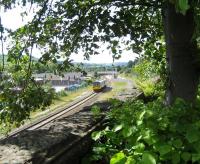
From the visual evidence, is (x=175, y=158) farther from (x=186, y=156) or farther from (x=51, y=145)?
(x=51, y=145)

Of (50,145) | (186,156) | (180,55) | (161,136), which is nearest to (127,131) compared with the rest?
(161,136)

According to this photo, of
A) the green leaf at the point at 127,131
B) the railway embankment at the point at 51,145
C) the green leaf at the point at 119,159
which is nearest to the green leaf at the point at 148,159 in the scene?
the green leaf at the point at 119,159

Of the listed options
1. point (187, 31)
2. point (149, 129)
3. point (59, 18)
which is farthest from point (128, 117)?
point (59, 18)

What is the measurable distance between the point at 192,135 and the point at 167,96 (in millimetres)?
3633

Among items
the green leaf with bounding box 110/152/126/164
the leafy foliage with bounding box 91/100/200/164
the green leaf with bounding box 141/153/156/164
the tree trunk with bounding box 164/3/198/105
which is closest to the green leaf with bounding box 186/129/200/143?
the leafy foliage with bounding box 91/100/200/164

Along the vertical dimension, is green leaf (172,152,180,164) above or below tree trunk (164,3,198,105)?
below

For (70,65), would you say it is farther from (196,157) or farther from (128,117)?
(196,157)

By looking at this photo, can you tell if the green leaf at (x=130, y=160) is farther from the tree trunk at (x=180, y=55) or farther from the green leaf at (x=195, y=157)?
the tree trunk at (x=180, y=55)

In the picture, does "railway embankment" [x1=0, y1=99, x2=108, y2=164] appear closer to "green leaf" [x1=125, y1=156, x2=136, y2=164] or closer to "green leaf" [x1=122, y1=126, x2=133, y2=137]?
"green leaf" [x1=122, y1=126, x2=133, y2=137]

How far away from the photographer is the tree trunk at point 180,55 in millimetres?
6086

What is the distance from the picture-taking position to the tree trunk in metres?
6.09

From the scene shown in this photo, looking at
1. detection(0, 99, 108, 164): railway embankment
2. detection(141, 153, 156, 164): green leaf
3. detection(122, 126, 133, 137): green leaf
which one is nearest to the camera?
detection(141, 153, 156, 164): green leaf

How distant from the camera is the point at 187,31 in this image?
611 centimetres

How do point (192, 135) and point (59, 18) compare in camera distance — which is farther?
point (59, 18)
